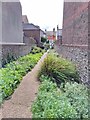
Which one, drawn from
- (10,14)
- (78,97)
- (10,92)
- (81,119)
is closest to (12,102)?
(10,92)

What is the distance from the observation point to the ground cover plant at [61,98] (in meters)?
4.35

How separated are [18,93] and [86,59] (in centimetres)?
249

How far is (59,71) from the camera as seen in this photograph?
866cm

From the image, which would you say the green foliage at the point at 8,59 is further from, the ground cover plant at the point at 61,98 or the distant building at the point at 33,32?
the distant building at the point at 33,32

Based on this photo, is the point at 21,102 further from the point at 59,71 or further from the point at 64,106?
the point at 59,71

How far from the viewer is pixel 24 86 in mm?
8211

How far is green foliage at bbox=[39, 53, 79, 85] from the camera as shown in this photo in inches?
329

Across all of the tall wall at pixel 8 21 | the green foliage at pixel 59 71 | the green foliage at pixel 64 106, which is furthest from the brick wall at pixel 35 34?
the green foliage at pixel 64 106

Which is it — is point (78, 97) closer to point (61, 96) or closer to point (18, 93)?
point (61, 96)

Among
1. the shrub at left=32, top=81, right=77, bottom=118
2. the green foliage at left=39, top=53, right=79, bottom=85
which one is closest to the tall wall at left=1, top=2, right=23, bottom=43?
the green foliage at left=39, top=53, right=79, bottom=85

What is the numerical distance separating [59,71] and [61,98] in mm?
3329

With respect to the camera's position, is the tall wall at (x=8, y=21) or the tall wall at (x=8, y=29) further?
the tall wall at (x=8, y=21)

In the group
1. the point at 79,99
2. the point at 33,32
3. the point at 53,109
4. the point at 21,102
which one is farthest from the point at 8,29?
the point at 33,32

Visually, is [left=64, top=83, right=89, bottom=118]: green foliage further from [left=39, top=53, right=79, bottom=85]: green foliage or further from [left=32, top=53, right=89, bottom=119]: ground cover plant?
[left=39, top=53, right=79, bottom=85]: green foliage
